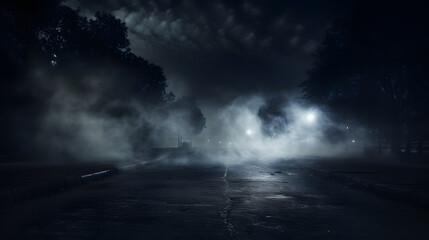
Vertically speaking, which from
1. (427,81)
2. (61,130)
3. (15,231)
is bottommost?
(15,231)

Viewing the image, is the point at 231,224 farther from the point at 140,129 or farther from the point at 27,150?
the point at 140,129


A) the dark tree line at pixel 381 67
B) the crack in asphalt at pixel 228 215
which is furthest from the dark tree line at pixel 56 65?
the crack in asphalt at pixel 228 215

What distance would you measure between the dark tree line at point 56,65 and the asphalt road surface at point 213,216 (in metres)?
19.9

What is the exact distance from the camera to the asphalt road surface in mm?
6332

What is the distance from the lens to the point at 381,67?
32.9 meters

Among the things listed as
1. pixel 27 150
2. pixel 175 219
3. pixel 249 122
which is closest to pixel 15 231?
pixel 175 219

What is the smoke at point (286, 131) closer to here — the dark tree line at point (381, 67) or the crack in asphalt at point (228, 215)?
the dark tree line at point (381, 67)

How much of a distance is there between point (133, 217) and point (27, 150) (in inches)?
1141

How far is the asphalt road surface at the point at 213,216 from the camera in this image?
20.8ft

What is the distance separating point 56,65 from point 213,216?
31647 mm

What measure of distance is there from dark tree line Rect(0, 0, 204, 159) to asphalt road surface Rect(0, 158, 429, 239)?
65.4 ft

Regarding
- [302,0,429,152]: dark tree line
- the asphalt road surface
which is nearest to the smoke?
[302,0,429,152]: dark tree line

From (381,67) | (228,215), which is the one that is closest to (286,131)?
(381,67)

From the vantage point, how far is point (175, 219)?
24.5ft
